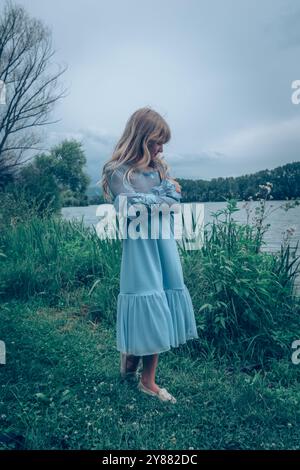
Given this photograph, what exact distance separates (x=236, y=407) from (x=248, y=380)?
13.9 inches

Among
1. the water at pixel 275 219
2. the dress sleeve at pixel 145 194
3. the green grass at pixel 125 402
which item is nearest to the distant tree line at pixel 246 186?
the water at pixel 275 219

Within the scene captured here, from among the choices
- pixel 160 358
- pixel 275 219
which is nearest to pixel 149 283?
pixel 160 358

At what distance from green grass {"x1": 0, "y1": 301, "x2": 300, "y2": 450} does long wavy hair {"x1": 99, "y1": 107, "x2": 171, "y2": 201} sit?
126 cm

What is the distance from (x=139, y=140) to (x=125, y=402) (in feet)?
4.90

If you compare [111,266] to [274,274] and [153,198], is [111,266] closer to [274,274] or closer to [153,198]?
[274,274]

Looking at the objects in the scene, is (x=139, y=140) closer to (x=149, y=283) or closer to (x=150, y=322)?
(x=149, y=283)

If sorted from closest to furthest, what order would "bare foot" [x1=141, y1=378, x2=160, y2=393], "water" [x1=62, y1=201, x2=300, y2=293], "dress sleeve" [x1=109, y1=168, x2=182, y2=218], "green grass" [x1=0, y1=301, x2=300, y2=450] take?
"green grass" [x1=0, y1=301, x2=300, y2=450], "dress sleeve" [x1=109, y1=168, x2=182, y2=218], "bare foot" [x1=141, y1=378, x2=160, y2=393], "water" [x1=62, y1=201, x2=300, y2=293]

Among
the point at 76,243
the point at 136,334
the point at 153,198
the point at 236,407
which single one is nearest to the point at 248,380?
the point at 236,407

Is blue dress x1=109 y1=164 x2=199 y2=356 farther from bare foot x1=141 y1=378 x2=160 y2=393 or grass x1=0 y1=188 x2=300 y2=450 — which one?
grass x1=0 y1=188 x2=300 y2=450

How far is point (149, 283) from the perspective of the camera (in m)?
2.51

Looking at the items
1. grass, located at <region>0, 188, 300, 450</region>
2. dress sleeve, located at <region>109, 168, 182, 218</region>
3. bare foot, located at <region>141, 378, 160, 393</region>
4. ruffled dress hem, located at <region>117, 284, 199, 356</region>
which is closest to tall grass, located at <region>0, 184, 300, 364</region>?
grass, located at <region>0, 188, 300, 450</region>

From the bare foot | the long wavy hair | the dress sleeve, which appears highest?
the long wavy hair

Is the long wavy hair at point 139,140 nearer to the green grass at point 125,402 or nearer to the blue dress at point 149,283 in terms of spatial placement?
the blue dress at point 149,283

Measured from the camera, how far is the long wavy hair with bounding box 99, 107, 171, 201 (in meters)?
2.52
